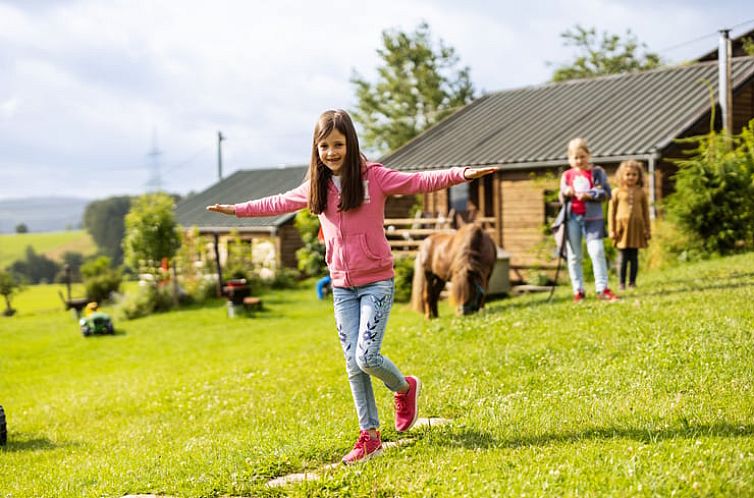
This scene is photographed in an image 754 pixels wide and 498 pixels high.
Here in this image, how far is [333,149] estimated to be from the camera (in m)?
5.77

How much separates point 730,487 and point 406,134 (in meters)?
53.3

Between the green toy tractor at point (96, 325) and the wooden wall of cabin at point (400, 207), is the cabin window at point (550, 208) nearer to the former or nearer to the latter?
the wooden wall of cabin at point (400, 207)

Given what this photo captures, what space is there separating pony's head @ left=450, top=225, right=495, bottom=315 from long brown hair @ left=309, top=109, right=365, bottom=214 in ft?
26.3

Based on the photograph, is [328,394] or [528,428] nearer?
[528,428]

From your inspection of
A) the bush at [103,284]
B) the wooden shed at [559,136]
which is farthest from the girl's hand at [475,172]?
the bush at [103,284]

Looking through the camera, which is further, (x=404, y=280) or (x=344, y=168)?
(x=404, y=280)

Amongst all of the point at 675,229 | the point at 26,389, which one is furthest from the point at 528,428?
the point at 675,229

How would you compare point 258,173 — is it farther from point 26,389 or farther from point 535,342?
point 535,342

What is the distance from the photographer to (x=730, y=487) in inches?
176

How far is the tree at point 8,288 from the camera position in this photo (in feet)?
130

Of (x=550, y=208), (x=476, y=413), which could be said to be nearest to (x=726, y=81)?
(x=550, y=208)

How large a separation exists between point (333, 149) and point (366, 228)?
0.58 m

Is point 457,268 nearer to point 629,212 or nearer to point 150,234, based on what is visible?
point 629,212

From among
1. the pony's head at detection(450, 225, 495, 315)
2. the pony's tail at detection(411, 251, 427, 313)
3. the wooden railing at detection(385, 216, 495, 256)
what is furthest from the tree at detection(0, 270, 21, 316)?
the pony's head at detection(450, 225, 495, 315)
